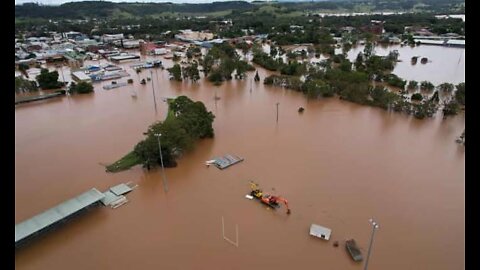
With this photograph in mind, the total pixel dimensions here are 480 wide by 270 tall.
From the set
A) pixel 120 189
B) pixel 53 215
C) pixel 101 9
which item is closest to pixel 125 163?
pixel 120 189

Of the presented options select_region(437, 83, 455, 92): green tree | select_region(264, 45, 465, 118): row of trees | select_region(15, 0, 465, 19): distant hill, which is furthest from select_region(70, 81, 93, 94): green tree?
select_region(15, 0, 465, 19): distant hill

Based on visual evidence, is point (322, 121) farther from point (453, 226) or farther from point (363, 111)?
point (453, 226)

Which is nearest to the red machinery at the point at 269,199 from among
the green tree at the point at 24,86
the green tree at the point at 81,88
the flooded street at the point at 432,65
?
the green tree at the point at 81,88

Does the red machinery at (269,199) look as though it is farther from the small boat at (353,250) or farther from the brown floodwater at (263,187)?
the small boat at (353,250)

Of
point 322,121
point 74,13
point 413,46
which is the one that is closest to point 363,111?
point 322,121

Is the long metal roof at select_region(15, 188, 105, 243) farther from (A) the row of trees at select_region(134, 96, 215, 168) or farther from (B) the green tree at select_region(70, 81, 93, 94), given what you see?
(B) the green tree at select_region(70, 81, 93, 94)
